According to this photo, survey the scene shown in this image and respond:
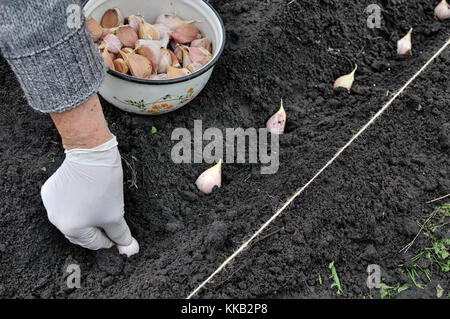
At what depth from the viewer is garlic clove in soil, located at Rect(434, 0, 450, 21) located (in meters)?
1.87

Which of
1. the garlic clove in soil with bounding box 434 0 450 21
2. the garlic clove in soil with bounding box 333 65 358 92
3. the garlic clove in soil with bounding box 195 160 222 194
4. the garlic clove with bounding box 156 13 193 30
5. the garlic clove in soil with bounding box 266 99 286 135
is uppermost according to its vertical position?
the garlic clove with bounding box 156 13 193 30

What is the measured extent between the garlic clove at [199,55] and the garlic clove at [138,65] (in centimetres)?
16

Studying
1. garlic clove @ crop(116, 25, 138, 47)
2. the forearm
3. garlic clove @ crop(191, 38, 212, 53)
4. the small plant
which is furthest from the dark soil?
the forearm

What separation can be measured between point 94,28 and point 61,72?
1.73 ft

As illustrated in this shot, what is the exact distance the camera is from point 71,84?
1.00 metres

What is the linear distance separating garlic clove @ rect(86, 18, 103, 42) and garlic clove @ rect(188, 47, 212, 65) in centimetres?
30

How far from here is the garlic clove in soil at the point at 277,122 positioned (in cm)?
157

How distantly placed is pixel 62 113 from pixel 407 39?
4.52 ft

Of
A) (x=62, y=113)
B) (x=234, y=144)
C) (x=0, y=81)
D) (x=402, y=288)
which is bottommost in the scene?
(x=402, y=288)

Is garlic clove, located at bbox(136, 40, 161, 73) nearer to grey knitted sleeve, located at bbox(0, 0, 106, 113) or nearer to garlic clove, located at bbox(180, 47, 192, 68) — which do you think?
garlic clove, located at bbox(180, 47, 192, 68)

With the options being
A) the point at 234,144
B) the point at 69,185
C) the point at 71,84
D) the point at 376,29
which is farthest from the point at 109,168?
the point at 376,29

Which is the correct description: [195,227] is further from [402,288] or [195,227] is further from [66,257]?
[402,288]

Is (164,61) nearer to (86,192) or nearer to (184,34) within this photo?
(184,34)

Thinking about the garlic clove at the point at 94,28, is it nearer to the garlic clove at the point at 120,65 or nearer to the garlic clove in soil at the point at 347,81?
the garlic clove at the point at 120,65
